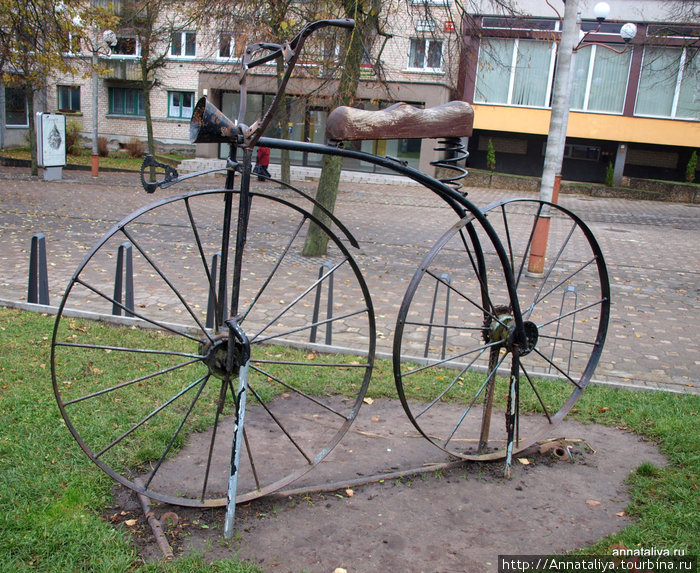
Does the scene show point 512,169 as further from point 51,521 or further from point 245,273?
Answer: point 51,521

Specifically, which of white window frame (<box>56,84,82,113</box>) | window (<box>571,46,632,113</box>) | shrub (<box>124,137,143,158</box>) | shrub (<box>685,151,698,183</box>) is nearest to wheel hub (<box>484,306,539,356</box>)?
window (<box>571,46,632,113</box>)

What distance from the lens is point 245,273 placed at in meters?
9.96

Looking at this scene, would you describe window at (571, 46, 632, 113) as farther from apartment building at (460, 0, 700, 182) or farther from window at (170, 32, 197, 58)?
window at (170, 32, 197, 58)

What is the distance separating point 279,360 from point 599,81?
2779cm

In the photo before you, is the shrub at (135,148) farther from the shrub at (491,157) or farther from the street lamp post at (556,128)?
the street lamp post at (556,128)

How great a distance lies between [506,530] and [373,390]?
6.78 feet

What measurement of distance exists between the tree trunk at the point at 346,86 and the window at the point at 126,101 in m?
27.1

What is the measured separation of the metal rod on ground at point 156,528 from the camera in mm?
3115

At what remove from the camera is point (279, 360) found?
5.82m

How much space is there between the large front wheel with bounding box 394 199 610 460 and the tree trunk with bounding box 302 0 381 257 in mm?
2138

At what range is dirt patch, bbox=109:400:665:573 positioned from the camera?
323cm

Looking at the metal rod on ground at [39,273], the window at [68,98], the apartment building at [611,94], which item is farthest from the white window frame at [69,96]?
the metal rod on ground at [39,273]

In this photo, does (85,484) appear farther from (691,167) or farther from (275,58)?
(691,167)

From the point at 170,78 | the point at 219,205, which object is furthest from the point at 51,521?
the point at 170,78
